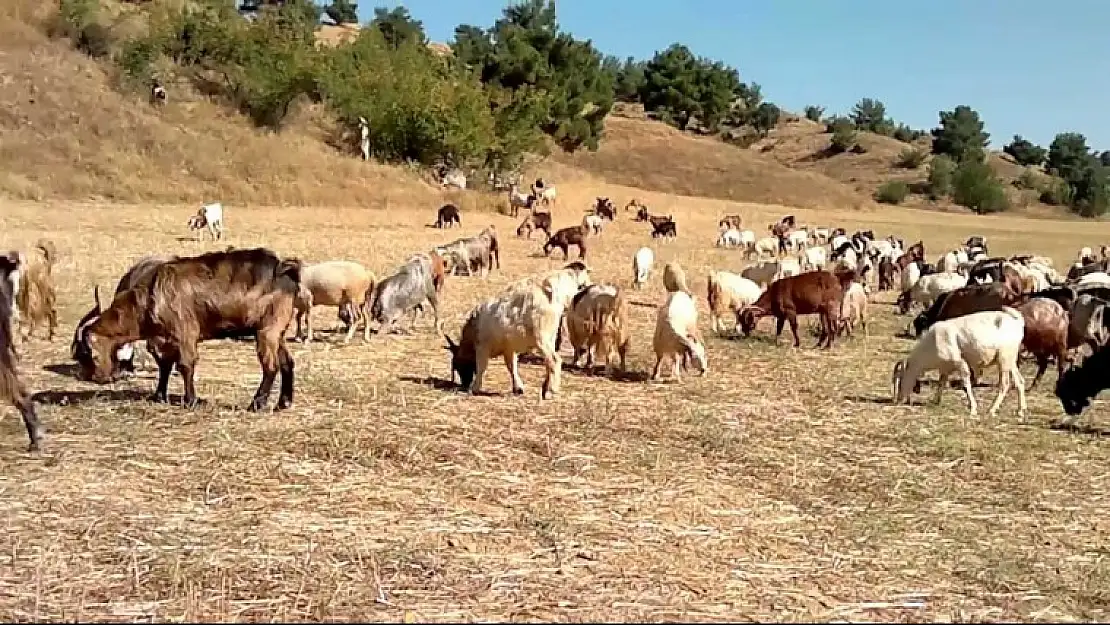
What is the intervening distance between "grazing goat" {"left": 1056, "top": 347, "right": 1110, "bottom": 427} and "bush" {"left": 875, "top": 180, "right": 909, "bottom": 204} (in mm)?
65890

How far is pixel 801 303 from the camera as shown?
16.5m

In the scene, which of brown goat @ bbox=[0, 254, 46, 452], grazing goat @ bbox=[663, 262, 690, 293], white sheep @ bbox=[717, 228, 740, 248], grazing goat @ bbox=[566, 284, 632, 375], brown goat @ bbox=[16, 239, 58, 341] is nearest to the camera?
brown goat @ bbox=[0, 254, 46, 452]

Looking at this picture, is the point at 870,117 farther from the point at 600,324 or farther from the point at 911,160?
the point at 600,324

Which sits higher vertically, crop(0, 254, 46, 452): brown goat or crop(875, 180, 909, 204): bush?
crop(875, 180, 909, 204): bush

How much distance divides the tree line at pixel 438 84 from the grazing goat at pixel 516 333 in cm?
3707

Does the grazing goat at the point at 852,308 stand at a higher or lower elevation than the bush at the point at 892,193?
lower

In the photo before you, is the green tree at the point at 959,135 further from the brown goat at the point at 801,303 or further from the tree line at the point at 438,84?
the brown goat at the point at 801,303

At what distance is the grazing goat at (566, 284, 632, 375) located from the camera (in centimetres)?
1356

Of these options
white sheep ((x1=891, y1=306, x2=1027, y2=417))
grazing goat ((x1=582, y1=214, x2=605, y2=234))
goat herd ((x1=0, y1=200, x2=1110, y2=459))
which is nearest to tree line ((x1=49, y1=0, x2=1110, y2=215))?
grazing goat ((x1=582, y1=214, x2=605, y2=234))

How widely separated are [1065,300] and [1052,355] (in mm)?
918

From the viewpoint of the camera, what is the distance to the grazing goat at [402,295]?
→ 636 inches

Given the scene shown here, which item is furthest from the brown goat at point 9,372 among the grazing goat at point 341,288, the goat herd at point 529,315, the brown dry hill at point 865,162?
the brown dry hill at point 865,162

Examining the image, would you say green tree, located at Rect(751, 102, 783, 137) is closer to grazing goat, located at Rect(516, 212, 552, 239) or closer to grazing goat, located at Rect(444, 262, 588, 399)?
grazing goat, located at Rect(516, 212, 552, 239)

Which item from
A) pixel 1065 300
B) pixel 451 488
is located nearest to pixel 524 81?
pixel 1065 300
